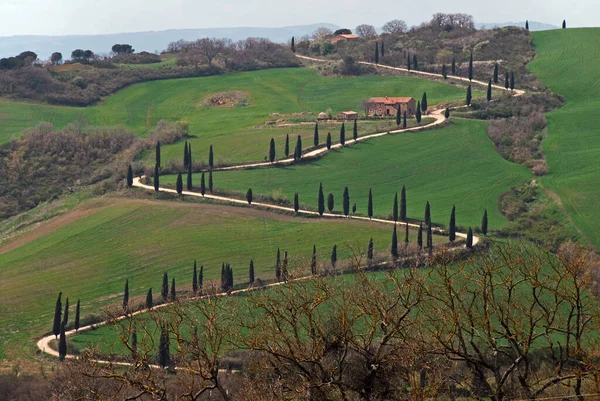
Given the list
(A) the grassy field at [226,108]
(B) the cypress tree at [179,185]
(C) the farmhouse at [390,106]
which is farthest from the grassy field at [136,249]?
(C) the farmhouse at [390,106]

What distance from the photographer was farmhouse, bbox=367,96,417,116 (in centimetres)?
14162

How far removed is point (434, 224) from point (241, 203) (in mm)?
21195

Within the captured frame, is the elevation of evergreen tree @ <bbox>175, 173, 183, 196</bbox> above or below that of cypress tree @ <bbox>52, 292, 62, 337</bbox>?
above

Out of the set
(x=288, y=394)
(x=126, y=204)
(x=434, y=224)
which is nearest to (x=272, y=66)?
(x=126, y=204)

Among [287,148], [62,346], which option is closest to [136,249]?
[62,346]

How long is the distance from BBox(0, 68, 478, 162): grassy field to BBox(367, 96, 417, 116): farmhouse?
7.15m

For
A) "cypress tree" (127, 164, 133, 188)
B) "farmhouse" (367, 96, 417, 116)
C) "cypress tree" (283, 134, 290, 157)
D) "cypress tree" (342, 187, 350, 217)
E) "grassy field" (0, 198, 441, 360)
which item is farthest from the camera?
"farmhouse" (367, 96, 417, 116)

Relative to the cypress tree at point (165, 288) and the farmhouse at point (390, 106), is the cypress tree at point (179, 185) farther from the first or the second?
the farmhouse at point (390, 106)

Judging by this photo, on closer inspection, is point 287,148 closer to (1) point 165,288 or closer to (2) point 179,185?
(2) point 179,185

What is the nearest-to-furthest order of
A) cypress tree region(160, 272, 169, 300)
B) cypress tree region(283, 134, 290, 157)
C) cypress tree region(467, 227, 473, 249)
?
cypress tree region(160, 272, 169, 300), cypress tree region(467, 227, 473, 249), cypress tree region(283, 134, 290, 157)

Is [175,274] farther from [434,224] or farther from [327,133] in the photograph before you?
[327,133]

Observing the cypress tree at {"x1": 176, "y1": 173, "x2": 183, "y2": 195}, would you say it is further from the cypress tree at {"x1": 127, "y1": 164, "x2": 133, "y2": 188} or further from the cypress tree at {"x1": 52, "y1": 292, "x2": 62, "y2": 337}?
the cypress tree at {"x1": 52, "y1": 292, "x2": 62, "y2": 337}

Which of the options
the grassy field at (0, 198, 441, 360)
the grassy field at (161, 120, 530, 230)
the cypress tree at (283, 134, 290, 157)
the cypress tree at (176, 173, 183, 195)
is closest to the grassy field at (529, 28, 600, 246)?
the grassy field at (161, 120, 530, 230)

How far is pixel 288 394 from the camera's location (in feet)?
89.2
